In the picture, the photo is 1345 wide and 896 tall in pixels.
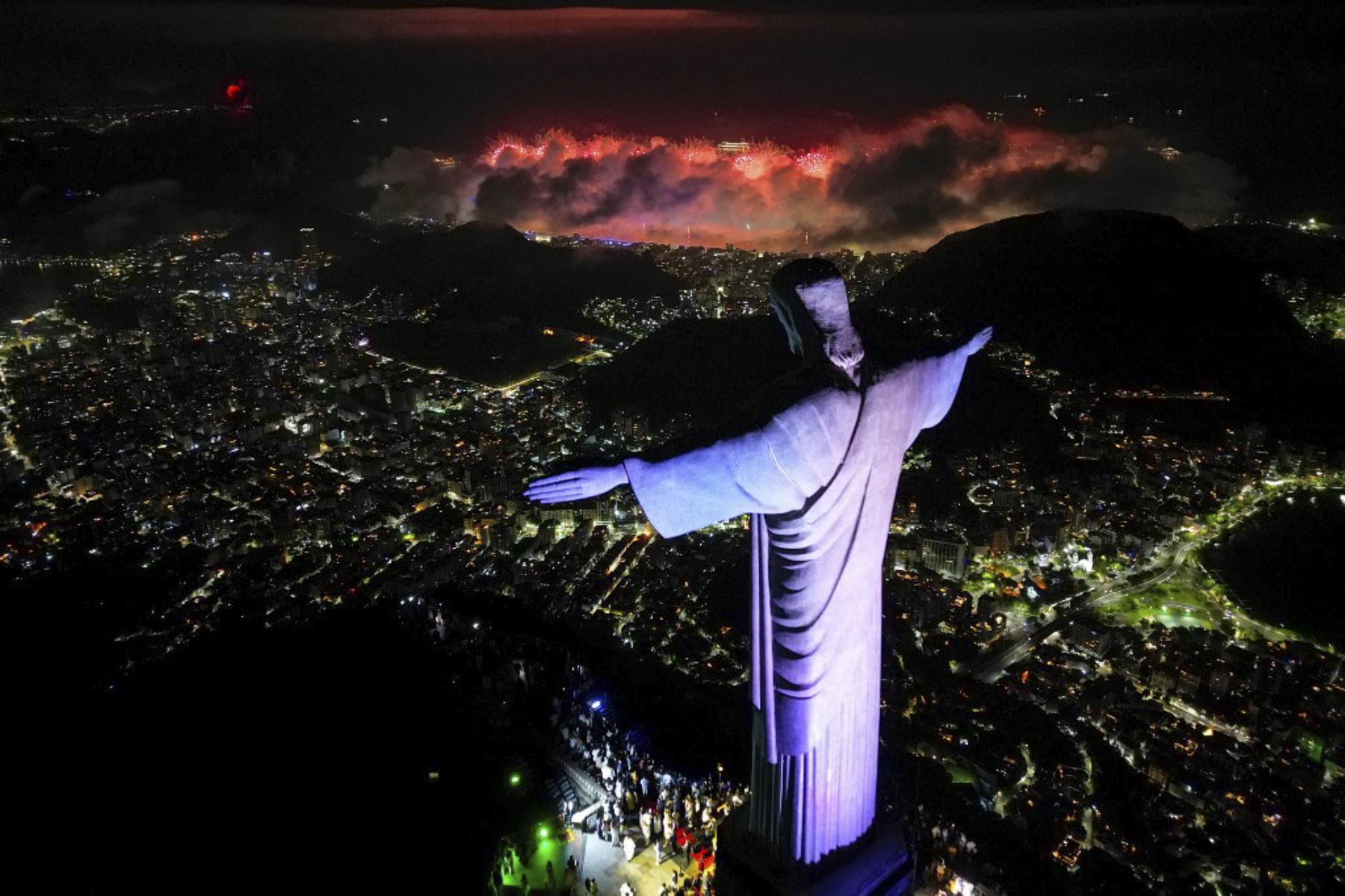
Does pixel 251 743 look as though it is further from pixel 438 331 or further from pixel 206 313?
pixel 206 313

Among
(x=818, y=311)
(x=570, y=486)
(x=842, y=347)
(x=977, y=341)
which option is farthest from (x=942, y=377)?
(x=570, y=486)

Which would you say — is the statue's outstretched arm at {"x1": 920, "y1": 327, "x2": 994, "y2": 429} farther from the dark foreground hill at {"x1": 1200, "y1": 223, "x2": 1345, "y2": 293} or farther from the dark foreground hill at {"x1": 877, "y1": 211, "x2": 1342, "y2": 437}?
the dark foreground hill at {"x1": 1200, "y1": 223, "x2": 1345, "y2": 293}

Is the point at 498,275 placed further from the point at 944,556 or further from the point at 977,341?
the point at 977,341

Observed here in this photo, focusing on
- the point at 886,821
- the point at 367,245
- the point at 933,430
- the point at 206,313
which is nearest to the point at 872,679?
the point at 886,821

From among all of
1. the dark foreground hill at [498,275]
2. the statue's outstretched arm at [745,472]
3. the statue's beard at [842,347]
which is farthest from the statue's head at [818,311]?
the dark foreground hill at [498,275]

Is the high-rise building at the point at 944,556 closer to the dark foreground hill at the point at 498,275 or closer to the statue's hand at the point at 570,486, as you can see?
the statue's hand at the point at 570,486

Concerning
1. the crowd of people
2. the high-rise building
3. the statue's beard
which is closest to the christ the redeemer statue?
the statue's beard
